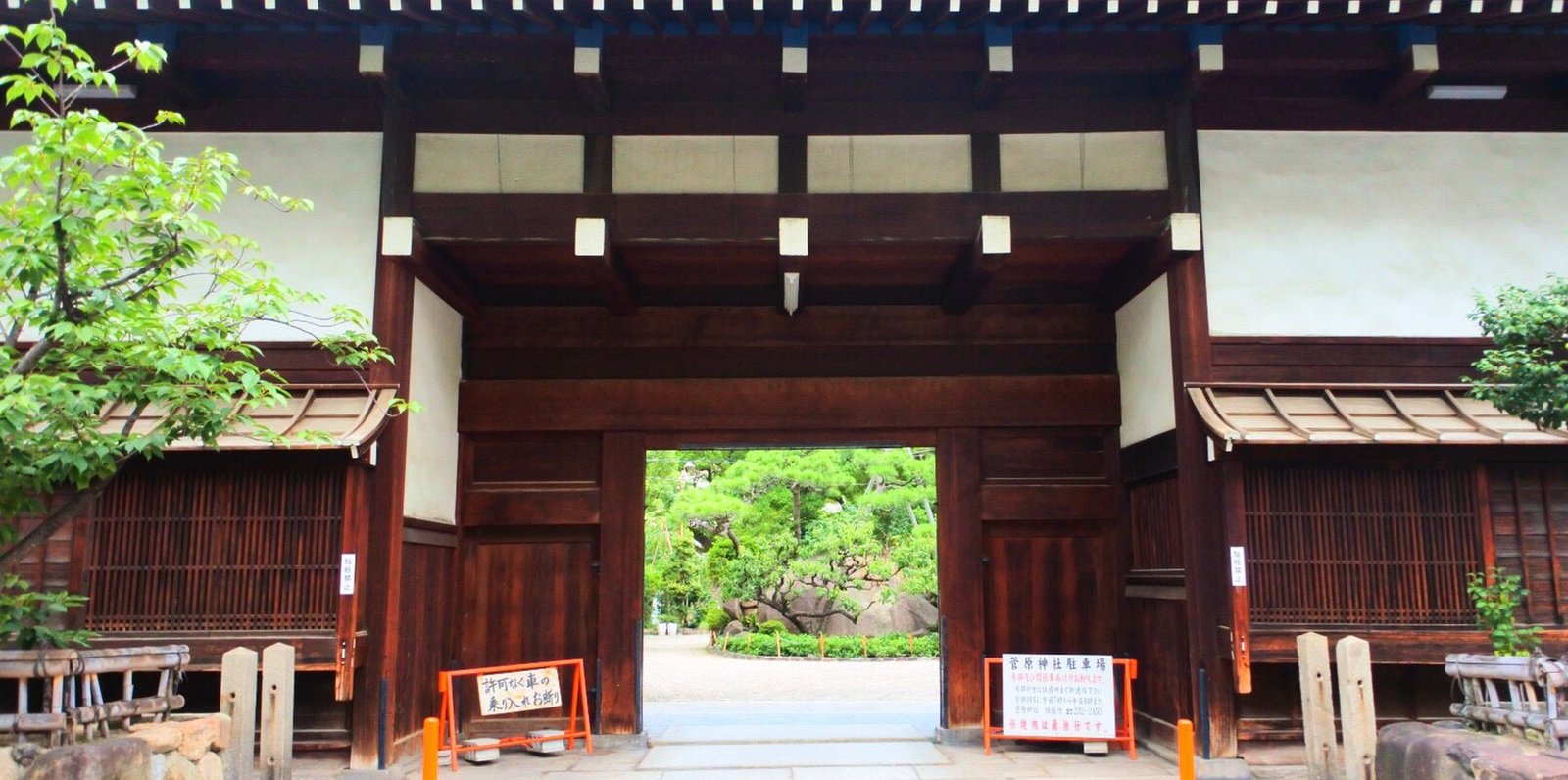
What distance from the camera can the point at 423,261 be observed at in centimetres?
856

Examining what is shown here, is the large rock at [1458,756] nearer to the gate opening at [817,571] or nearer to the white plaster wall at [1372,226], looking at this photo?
the white plaster wall at [1372,226]

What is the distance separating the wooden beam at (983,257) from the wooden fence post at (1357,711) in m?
3.71

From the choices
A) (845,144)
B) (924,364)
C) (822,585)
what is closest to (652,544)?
(822,585)

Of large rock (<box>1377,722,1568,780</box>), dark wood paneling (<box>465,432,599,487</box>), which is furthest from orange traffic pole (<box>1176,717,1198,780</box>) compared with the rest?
dark wood paneling (<box>465,432,599,487</box>)

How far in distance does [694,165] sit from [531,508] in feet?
12.1

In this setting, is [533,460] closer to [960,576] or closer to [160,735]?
[960,576]

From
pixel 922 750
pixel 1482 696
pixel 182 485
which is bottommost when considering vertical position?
pixel 922 750

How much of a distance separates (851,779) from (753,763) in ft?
3.26

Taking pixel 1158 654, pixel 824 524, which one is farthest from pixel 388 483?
pixel 824 524

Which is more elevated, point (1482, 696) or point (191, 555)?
point (191, 555)

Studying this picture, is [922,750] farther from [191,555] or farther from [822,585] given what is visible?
[822,585]

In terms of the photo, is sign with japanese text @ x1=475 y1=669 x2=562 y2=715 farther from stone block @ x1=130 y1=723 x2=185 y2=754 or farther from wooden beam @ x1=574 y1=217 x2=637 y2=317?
wooden beam @ x1=574 y1=217 x2=637 y2=317

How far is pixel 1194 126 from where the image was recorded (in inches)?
342

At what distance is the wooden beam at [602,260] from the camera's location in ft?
27.4
